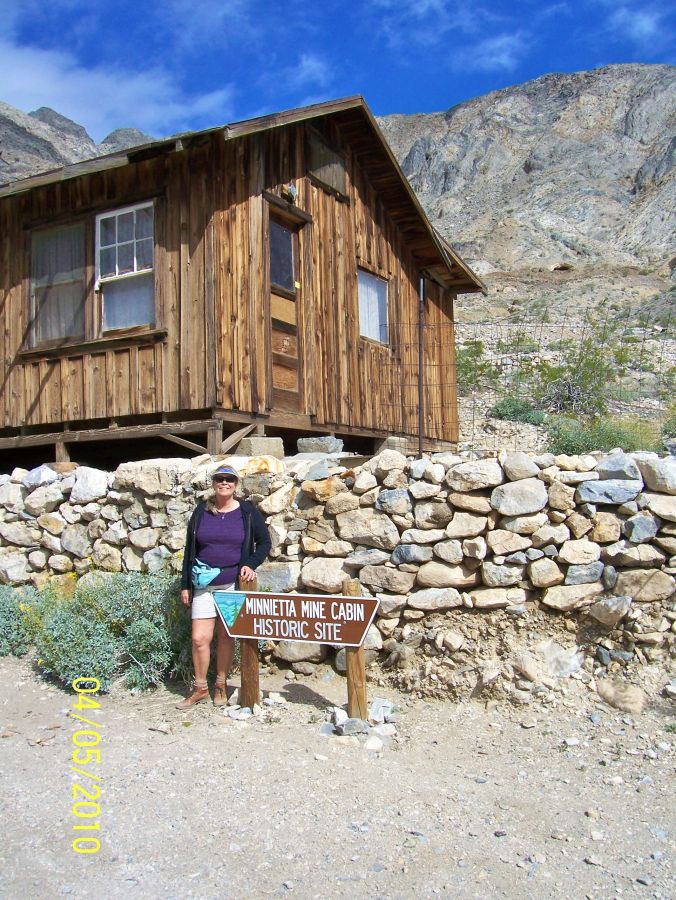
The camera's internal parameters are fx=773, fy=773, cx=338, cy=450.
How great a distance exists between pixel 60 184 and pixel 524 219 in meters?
52.7

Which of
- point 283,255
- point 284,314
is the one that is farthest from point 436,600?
point 283,255

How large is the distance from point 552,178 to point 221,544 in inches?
2577

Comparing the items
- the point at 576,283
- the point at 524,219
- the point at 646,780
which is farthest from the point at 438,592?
the point at 524,219

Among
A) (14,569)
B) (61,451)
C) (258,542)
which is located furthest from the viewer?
(61,451)

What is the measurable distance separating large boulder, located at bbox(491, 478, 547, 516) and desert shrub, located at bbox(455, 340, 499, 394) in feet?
45.8

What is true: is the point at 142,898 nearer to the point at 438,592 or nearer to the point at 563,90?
the point at 438,592

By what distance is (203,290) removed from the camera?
862 centimetres

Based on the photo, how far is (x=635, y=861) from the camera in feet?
12.2

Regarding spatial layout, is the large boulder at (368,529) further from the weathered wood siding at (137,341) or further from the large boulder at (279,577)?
the weathered wood siding at (137,341)

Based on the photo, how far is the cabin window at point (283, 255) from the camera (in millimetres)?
9648

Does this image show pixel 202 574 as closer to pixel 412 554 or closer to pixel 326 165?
pixel 412 554

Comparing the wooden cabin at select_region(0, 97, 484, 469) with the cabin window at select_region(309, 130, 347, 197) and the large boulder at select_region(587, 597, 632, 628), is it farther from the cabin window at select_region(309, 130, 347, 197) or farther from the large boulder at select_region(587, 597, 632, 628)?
the large boulder at select_region(587, 597, 632, 628)
